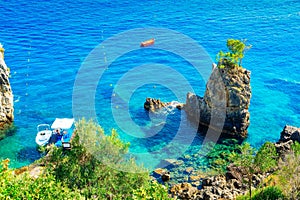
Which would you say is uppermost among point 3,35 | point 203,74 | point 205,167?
point 3,35

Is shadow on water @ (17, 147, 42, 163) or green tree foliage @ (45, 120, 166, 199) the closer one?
green tree foliage @ (45, 120, 166, 199)

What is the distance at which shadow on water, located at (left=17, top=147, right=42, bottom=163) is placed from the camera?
4950 cm

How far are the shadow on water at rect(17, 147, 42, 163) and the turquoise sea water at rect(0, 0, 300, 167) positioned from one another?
0.50 feet

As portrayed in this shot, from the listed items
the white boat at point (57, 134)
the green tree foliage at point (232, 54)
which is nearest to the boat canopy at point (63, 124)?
the white boat at point (57, 134)

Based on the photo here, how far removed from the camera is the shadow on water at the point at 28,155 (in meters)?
49.5

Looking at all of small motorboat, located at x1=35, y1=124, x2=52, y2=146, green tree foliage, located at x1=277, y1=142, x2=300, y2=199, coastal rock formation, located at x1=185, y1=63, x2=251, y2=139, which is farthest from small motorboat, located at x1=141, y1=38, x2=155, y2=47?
green tree foliage, located at x1=277, y1=142, x2=300, y2=199

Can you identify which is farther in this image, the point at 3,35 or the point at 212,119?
the point at 3,35

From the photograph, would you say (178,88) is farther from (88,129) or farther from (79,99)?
(88,129)

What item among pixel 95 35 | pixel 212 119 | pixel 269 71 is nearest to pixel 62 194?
pixel 212 119

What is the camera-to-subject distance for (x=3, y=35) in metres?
89.7

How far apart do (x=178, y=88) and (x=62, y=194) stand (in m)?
45.8

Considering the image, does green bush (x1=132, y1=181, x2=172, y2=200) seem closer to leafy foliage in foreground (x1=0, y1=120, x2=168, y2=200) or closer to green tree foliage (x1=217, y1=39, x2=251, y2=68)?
leafy foliage in foreground (x1=0, y1=120, x2=168, y2=200)

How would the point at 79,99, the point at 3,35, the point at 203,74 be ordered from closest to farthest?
the point at 79,99 < the point at 203,74 < the point at 3,35

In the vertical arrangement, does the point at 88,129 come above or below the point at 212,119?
below
